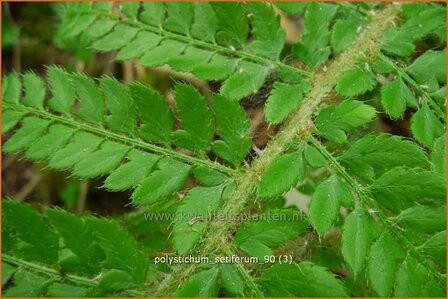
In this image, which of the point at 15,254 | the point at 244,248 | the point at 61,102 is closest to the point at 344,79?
the point at 244,248

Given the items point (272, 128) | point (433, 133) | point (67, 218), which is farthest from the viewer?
point (272, 128)

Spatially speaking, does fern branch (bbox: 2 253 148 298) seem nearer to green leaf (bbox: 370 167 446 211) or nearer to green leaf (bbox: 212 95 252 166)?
green leaf (bbox: 212 95 252 166)

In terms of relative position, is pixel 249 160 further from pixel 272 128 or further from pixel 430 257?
pixel 430 257

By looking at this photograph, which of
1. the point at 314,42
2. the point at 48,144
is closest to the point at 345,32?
the point at 314,42

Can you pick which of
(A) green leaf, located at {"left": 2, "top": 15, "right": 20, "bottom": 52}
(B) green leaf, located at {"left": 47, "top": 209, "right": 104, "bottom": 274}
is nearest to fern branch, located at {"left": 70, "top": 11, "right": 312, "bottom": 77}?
(B) green leaf, located at {"left": 47, "top": 209, "right": 104, "bottom": 274}

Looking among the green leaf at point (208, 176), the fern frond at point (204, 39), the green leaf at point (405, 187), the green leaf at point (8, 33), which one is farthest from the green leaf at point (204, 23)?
the green leaf at point (8, 33)

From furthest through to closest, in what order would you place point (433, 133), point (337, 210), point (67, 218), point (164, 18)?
1. point (164, 18)
2. point (433, 133)
3. point (337, 210)
4. point (67, 218)
